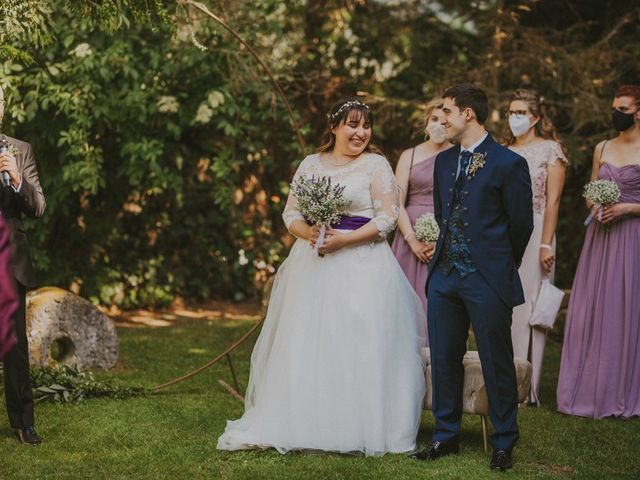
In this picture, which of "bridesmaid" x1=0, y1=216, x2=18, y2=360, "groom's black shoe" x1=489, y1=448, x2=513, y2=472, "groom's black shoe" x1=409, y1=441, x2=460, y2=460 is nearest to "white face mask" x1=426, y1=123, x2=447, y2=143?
"groom's black shoe" x1=409, y1=441, x2=460, y2=460

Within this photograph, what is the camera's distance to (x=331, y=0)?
37.0ft

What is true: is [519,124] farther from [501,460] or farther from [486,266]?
[501,460]

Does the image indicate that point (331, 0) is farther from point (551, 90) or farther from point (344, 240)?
point (344, 240)

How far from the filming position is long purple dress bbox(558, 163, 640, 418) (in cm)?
647

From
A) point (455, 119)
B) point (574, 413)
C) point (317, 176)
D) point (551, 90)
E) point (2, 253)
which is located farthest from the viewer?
point (551, 90)

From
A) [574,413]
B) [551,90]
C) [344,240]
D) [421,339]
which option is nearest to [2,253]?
[344,240]

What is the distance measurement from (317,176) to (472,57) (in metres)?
6.40

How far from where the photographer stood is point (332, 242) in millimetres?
5348

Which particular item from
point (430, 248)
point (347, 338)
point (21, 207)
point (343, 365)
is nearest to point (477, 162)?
point (347, 338)

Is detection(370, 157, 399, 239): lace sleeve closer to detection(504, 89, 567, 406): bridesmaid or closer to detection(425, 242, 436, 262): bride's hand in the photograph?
detection(425, 242, 436, 262): bride's hand

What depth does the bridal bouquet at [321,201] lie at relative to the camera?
5289mm

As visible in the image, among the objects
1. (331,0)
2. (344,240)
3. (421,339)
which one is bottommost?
(421,339)

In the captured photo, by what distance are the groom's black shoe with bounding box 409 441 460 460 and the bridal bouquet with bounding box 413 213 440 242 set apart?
1582 millimetres

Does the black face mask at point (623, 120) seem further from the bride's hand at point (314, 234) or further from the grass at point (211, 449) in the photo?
the bride's hand at point (314, 234)
